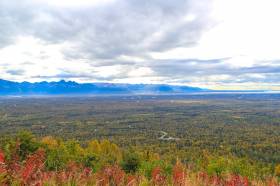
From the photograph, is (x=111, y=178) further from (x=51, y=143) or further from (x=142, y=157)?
(x=51, y=143)

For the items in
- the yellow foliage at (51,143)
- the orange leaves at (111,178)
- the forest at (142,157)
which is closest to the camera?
the forest at (142,157)

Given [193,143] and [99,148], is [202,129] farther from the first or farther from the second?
[99,148]

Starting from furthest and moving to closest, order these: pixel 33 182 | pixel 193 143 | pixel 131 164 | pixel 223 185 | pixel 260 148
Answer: pixel 193 143 → pixel 260 148 → pixel 131 164 → pixel 223 185 → pixel 33 182

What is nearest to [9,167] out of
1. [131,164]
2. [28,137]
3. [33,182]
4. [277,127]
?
[33,182]

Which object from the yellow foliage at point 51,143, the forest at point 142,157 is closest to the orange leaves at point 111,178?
the forest at point 142,157

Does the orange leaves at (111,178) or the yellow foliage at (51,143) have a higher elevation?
the orange leaves at (111,178)

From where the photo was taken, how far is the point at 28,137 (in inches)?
1473

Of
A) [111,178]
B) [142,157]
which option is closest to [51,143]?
[142,157]

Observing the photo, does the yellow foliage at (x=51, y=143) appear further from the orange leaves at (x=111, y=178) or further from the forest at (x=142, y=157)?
the orange leaves at (x=111, y=178)

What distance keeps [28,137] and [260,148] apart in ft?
307

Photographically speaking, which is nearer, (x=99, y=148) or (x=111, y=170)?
(x=111, y=170)

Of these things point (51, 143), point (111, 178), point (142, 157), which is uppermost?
point (111, 178)

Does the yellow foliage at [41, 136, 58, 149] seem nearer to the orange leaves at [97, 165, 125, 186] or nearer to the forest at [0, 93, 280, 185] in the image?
the forest at [0, 93, 280, 185]

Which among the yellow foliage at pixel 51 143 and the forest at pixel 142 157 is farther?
the yellow foliage at pixel 51 143
